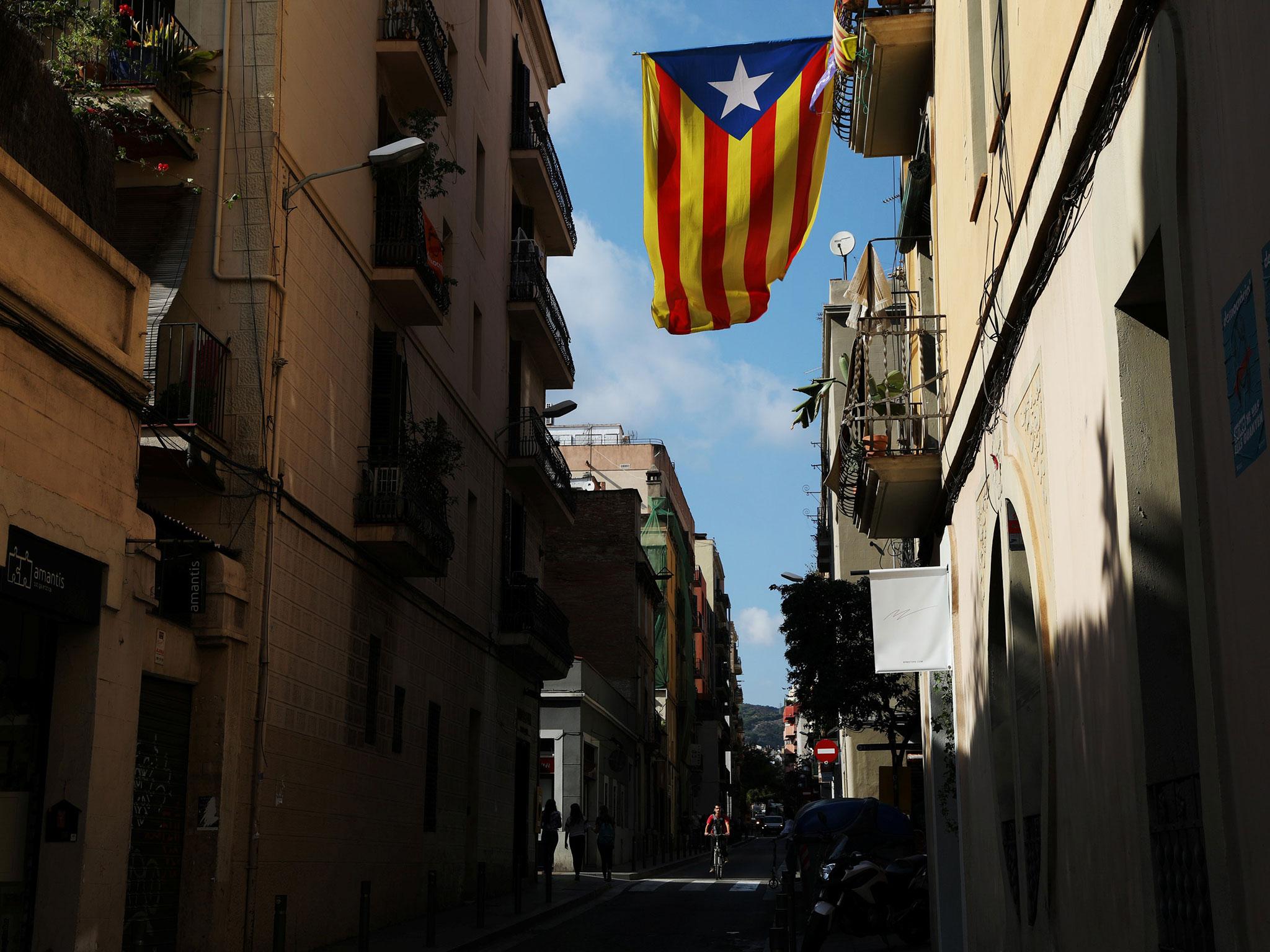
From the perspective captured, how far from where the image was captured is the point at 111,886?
11211 mm

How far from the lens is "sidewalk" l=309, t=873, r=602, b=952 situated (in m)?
16.0

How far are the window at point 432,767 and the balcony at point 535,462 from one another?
6.76 m

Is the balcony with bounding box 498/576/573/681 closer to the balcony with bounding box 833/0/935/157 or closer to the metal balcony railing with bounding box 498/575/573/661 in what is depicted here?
the metal balcony railing with bounding box 498/575/573/661

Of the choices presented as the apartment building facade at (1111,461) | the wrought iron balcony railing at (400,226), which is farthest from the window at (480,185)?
the apartment building facade at (1111,461)

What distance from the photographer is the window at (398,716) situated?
1979 cm

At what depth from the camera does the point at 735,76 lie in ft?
40.1

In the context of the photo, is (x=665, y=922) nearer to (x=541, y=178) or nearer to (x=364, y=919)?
(x=364, y=919)

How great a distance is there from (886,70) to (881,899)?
8979 millimetres

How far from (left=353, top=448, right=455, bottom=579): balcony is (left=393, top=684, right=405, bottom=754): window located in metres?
1.89

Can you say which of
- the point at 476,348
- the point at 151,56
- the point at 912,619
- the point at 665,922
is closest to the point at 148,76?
the point at 151,56

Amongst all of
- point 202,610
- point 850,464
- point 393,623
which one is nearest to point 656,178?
point 850,464

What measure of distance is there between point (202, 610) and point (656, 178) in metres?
6.20

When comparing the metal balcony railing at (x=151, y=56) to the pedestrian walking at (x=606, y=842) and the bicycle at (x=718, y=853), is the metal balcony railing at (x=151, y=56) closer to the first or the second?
the pedestrian walking at (x=606, y=842)

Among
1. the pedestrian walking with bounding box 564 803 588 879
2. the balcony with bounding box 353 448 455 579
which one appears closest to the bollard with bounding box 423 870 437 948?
the balcony with bounding box 353 448 455 579
